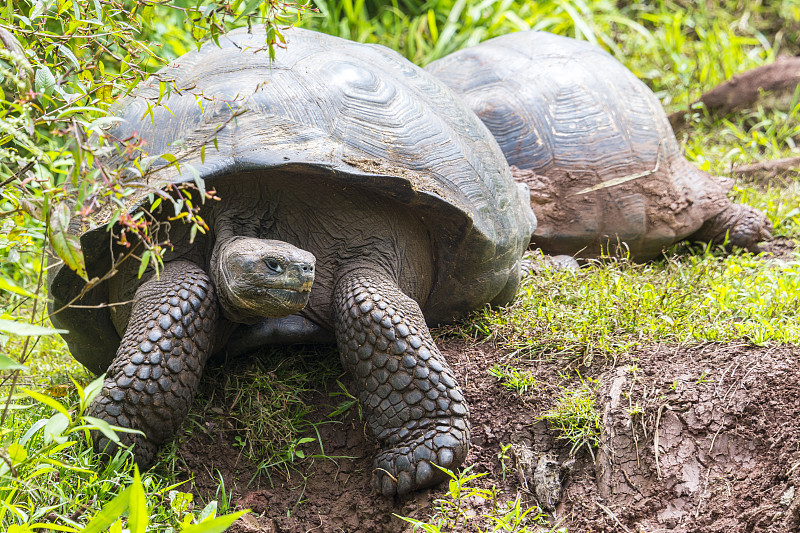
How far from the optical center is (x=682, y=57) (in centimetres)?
729

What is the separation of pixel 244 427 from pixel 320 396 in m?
0.33

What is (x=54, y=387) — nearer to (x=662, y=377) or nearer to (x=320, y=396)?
(x=320, y=396)

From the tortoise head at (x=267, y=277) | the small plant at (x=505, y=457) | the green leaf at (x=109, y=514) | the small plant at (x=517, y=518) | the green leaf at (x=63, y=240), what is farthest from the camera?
the small plant at (x=505, y=457)

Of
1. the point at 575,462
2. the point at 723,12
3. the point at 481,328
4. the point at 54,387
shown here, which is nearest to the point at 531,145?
the point at 481,328

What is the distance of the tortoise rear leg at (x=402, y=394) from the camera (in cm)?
250

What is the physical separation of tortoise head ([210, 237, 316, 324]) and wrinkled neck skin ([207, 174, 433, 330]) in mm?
307

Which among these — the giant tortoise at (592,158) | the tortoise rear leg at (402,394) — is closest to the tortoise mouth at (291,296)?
the tortoise rear leg at (402,394)

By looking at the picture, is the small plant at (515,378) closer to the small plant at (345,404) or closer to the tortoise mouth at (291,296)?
the small plant at (345,404)

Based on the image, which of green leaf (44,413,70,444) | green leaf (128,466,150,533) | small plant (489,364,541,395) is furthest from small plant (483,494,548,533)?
green leaf (44,413,70,444)

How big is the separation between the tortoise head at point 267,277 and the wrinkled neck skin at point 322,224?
307 millimetres

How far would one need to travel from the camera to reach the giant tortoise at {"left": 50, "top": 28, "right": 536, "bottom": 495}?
255 cm

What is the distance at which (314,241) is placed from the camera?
300 centimetres

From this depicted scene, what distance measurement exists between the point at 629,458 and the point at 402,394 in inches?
31.3

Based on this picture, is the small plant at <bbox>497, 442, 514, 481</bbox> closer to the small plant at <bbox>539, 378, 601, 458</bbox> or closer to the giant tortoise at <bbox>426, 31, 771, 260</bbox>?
the small plant at <bbox>539, 378, 601, 458</bbox>
